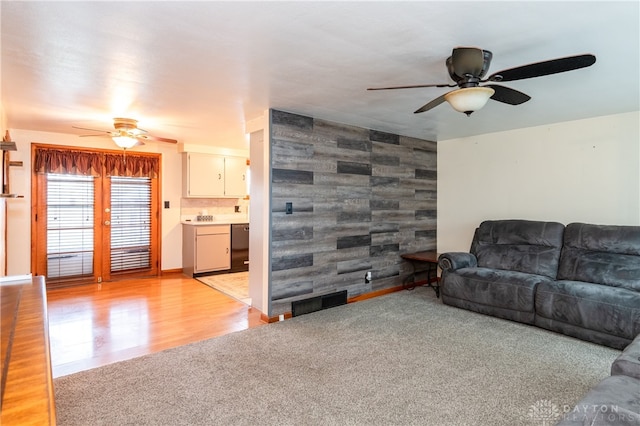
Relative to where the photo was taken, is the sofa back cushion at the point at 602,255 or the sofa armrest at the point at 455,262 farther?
the sofa armrest at the point at 455,262

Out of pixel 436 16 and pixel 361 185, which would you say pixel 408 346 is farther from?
pixel 436 16

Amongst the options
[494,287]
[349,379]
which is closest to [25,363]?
[349,379]

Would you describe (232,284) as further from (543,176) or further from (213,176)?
(543,176)

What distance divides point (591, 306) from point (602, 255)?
2.67ft

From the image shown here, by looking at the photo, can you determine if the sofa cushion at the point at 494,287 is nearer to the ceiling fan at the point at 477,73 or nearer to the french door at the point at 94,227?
the ceiling fan at the point at 477,73

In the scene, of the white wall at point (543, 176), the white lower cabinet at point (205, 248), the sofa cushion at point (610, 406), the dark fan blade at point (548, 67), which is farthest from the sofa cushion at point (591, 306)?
the white lower cabinet at point (205, 248)

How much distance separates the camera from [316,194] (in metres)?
4.22

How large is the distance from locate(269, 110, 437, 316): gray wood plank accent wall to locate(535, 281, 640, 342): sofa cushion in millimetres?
2029

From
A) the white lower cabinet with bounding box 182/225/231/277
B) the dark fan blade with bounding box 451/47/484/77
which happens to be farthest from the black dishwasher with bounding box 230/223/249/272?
the dark fan blade with bounding box 451/47/484/77

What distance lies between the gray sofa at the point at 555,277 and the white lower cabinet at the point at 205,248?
3.74 meters

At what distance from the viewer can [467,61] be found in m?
2.14

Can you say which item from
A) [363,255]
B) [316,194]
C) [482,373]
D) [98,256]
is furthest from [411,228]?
[98,256]

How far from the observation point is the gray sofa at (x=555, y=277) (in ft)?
10.3

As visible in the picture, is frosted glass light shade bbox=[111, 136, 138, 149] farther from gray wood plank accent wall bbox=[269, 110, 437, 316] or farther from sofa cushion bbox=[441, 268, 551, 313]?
sofa cushion bbox=[441, 268, 551, 313]
